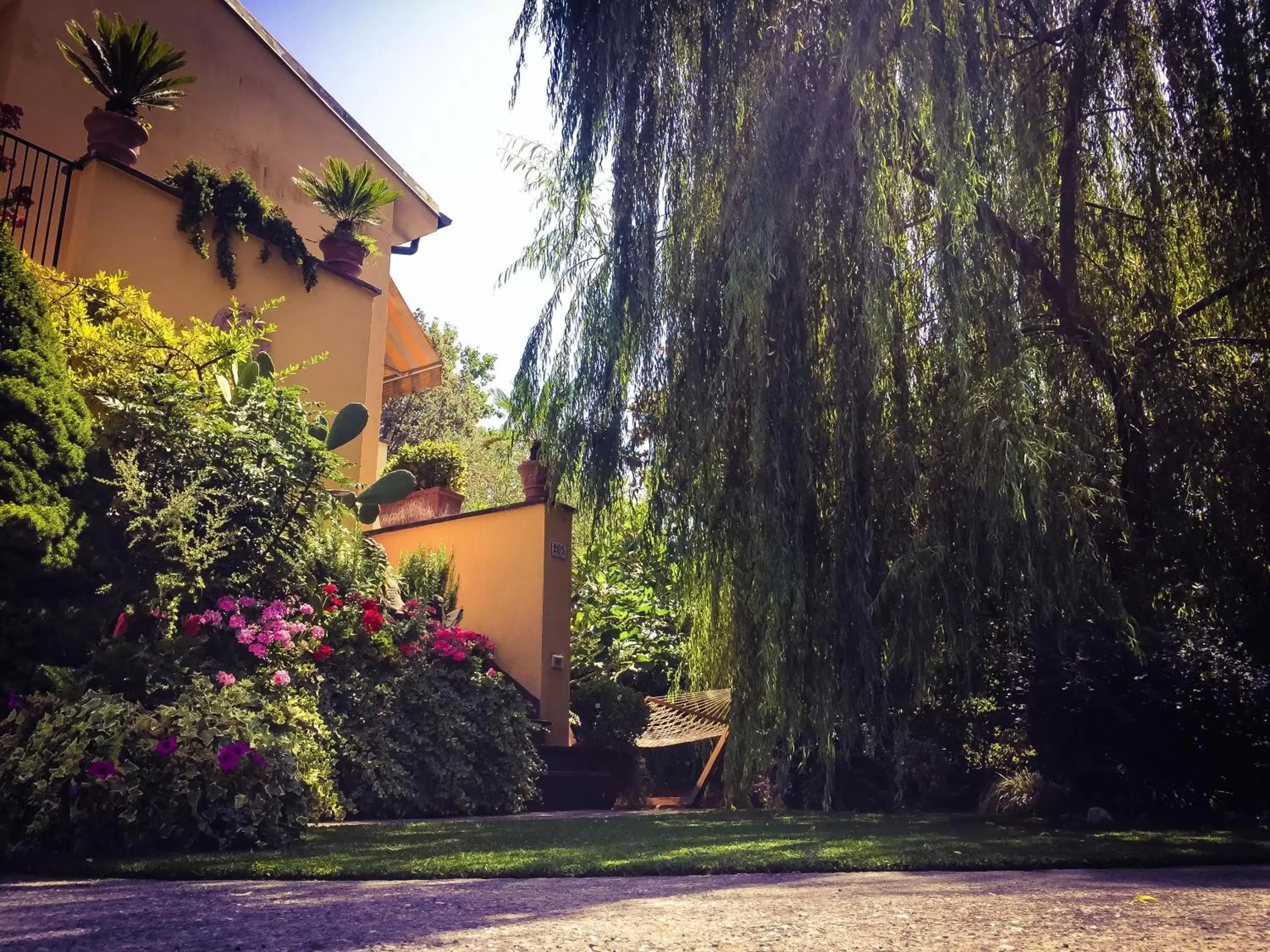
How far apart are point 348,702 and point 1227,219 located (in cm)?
655

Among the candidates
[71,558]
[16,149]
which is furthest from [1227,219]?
[16,149]

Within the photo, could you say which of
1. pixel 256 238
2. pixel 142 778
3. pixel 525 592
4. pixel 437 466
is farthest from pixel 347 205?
pixel 142 778

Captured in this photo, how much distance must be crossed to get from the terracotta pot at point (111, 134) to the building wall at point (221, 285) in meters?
0.14

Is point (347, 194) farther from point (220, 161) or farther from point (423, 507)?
point (423, 507)

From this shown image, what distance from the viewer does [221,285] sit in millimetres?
8344

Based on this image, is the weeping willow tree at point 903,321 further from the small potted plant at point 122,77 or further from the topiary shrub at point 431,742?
the small potted plant at point 122,77

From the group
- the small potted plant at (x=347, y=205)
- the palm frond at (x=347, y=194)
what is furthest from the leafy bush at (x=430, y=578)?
the palm frond at (x=347, y=194)

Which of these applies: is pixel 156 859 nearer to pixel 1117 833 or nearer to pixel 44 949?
pixel 44 949

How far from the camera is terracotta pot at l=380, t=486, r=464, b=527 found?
10.5 meters

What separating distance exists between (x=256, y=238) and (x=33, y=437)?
4265 millimetres

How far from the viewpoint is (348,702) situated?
669cm

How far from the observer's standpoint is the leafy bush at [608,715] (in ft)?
29.1

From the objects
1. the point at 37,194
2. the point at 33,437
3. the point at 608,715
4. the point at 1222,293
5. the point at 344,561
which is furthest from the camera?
the point at 608,715

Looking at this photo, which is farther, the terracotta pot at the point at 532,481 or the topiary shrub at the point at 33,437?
the terracotta pot at the point at 532,481
